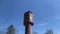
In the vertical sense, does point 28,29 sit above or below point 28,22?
below

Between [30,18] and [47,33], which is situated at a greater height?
[47,33]

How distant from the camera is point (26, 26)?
68.0 feet

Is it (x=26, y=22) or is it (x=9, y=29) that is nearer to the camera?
(x=26, y=22)

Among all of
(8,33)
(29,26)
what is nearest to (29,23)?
(29,26)

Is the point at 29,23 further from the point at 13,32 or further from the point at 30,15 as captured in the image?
the point at 13,32

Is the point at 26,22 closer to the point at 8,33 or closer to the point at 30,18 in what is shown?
the point at 30,18

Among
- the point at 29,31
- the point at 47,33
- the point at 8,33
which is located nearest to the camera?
the point at 29,31

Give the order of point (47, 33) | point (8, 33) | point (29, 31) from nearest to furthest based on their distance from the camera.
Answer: point (29, 31), point (8, 33), point (47, 33)

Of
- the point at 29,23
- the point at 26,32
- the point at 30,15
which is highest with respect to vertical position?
the point at 30,15

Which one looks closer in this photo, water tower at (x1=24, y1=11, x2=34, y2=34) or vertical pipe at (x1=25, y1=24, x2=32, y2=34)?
vertical pipe at (x1=25, y1=24, x2=32, y2=34)

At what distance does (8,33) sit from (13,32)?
234 cm

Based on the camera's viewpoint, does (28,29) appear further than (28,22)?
No

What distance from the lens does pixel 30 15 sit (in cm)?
2145

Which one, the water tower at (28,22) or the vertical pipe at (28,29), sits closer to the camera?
the vertical pipe at (28,29)
